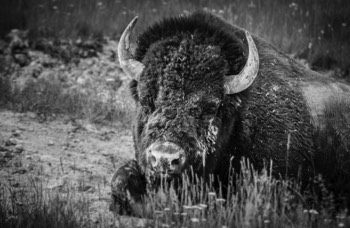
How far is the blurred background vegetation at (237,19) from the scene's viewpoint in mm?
10836

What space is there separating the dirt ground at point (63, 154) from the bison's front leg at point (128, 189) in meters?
0.16

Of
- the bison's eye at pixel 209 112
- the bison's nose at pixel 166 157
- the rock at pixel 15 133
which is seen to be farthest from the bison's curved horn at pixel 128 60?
the rock at pixel 15 133

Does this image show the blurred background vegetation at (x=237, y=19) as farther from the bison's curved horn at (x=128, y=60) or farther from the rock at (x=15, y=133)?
the bison's curved horn at (x=128, y=60)

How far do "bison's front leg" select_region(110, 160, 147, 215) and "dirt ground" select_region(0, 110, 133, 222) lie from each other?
156mm

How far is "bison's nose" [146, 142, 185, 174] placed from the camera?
413cm

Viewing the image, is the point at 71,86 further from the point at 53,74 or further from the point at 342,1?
the point at 342,1

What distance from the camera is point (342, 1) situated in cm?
1214

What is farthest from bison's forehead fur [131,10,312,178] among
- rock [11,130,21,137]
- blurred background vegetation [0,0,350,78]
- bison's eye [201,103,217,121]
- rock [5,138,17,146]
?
blurred background vegetation [0,0,350,78]

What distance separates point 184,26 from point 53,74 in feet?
17.1

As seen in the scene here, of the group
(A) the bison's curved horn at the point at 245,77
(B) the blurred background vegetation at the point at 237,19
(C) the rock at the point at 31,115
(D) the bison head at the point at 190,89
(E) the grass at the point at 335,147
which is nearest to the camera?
(D) the bison head at the point at 190,89

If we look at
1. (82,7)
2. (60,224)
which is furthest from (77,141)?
(82,7)

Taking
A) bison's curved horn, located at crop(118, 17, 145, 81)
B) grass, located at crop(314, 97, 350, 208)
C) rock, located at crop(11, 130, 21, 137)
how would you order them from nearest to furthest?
1. bison's curved horn, located at crop(118, 17, 145, 81)
2. grass, located at crop(314, 97, 350, 208)
3. rock, located at crop(11, 130, 21, 137)

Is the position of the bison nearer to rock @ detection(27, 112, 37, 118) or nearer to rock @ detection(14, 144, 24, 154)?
rock @ detection(14, 144, 24, 154)

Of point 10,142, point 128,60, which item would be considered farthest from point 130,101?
point 128,60
